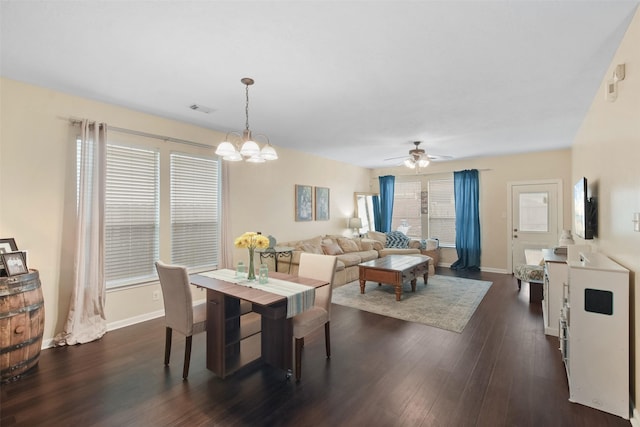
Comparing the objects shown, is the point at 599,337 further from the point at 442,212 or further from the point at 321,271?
the point at 442,212

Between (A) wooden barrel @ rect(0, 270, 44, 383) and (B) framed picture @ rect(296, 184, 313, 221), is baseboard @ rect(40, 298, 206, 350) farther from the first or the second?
(B) framed picture @ rect(296, 184, 313, 221)

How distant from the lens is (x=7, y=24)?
201 centimetres

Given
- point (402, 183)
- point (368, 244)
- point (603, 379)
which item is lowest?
point (603, 379)

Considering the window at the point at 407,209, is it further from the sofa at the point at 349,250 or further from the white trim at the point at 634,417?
the white trim at the point at 634,417

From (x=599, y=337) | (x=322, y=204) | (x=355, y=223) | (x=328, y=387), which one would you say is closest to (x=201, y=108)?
(x=328, y=387)

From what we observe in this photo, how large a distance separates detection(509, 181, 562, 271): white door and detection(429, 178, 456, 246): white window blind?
1.28 metres

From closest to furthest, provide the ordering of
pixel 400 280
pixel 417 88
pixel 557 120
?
pixel 417 88, pixel 557 120, pixel 400 280

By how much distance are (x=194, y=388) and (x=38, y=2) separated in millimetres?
2796

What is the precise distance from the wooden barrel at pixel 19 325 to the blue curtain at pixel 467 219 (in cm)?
719

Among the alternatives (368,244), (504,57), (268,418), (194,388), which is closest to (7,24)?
(194,388)

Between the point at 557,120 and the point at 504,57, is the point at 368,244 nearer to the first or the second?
the point at 557,120

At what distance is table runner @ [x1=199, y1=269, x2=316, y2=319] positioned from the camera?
2297 millimetres

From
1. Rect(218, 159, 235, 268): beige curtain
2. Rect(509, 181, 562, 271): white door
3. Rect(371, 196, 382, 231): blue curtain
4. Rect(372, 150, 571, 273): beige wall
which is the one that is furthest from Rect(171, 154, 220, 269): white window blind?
Rect(509, 181, 562, 271): white door

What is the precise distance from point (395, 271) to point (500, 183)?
3817mm
